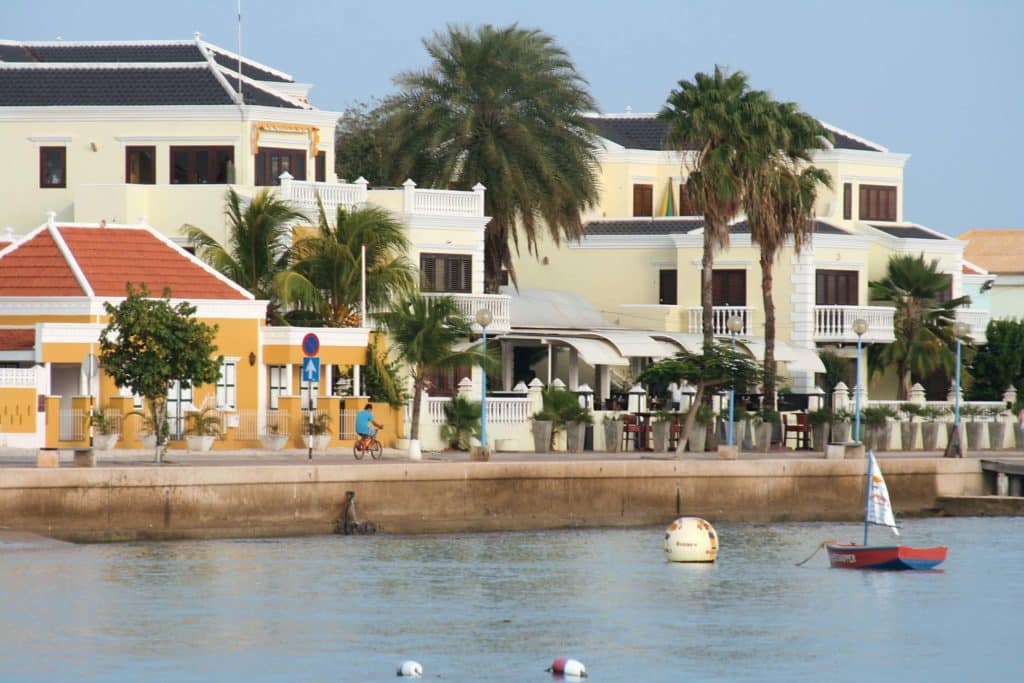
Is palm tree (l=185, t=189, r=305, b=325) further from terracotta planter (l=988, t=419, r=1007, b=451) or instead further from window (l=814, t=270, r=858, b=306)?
terracotta planter (l=988, t=419, r=1007, b=451)

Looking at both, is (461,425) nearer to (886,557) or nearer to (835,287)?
(886,557)

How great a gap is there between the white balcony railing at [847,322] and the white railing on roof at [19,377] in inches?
1160

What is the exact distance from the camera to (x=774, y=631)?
1567 inches

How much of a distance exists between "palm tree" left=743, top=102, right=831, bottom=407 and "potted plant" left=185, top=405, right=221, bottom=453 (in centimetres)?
1601

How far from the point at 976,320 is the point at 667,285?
11.1 metres

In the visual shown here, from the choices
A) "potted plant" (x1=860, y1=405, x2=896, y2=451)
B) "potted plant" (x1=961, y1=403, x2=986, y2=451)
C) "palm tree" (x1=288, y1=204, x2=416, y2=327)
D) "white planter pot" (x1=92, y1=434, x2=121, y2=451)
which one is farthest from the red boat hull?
"potted plant" (x1=961, y1=403, x2=986, y2=451)

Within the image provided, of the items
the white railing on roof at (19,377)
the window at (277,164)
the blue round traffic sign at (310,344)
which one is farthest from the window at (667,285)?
the white railing on roof at (19,377)

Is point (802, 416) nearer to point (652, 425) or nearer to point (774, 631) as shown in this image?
point (652, 425)

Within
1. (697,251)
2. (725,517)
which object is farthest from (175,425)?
(697,251)

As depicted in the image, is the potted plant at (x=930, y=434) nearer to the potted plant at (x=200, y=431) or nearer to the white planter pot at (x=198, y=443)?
the potted plant at (x=200, y=431)

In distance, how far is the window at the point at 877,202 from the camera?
79.8 meters

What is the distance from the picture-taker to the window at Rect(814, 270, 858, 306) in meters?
75.2

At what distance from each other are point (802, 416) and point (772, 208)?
5958 mm

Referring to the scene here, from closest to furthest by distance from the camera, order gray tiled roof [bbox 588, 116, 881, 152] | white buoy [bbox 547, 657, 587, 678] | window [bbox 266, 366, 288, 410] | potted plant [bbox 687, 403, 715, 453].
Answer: white buoy [bbox 547, 657, 587, 678] < window [bbox 266, 366, 288, 410] < potted plant [bbox 687, 403, 715, 453] < gray tiled roof [bbox 588, 116, 881, 152]
